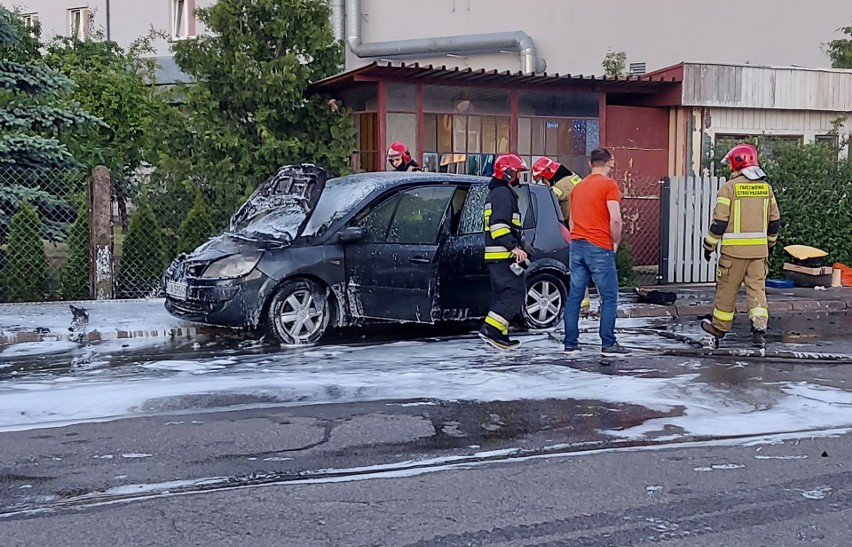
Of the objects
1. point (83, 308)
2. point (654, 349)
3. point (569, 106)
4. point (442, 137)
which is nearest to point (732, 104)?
point (569, 106)

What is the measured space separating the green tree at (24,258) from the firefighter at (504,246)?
6.28 meters

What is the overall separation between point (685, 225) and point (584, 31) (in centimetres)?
1122

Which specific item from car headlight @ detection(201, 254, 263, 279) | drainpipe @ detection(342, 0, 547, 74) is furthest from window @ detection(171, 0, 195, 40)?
car headlight @ detection(201, 254, 263, 279)

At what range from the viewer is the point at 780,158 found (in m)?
15.9

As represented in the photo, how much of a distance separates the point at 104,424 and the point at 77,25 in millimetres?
29864

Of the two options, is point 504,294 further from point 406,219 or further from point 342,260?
point 342,260

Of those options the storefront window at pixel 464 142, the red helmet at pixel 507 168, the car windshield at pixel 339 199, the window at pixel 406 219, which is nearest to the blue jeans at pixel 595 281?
the red helmet at pixel 507 168

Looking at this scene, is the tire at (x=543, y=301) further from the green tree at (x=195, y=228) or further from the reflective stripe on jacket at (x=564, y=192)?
the green tree at (x=195, y=228)

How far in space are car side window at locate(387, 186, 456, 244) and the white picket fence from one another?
589 centimetres

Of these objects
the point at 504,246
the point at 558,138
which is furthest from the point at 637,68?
the point at 504,246

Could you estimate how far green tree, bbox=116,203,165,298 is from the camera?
12.9 metres

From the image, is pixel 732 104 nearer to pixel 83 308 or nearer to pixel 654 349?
pixel 654 349

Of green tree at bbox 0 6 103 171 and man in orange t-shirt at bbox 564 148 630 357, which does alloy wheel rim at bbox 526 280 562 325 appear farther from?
green tree at bbox 0 6 103 171

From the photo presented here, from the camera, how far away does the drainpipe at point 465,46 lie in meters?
24.8
